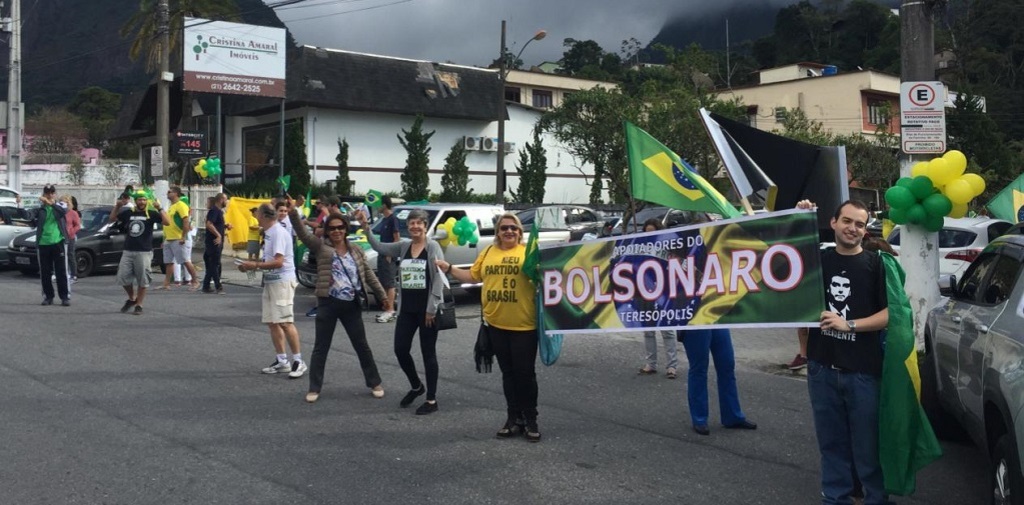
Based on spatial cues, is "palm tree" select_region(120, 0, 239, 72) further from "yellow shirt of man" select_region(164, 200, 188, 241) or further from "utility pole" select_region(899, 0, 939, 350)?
"utility pole" select_region(899, 0, 939, 350)

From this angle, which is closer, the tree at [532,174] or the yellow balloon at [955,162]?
the yellow balloon at [955,162]

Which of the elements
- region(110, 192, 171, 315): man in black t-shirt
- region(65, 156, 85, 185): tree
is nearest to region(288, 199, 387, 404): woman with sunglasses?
region(110, 192, 171, 315): man in black t-shirt

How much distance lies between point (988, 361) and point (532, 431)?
306 cm

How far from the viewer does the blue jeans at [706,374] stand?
267 inches

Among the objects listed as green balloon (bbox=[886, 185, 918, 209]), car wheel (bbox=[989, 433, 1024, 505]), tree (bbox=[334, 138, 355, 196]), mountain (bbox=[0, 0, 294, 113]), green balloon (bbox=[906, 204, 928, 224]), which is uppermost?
mountain (bbox=[0, 0, 294, 113])

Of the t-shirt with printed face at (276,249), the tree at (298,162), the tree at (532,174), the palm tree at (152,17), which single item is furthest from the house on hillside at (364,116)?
the t-shirt with printed face at (276,249)

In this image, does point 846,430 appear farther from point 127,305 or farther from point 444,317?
point 127,305

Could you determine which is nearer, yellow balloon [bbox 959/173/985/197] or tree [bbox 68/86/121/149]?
yellow balloon [bbox 959/173/985/197]

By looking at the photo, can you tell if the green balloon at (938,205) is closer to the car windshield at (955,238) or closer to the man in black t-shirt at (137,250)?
the car windshield at (955,238)

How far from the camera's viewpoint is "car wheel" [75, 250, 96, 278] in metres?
18.5

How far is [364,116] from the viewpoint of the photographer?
38.0 m

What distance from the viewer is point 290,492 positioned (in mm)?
5355

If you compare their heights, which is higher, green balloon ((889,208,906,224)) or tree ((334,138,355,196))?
tree ((334,138,355,196))

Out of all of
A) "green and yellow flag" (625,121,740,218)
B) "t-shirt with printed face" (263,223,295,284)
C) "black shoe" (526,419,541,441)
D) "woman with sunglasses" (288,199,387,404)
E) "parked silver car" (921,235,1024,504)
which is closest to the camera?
"parked silver car" (921,235,1024,504)
